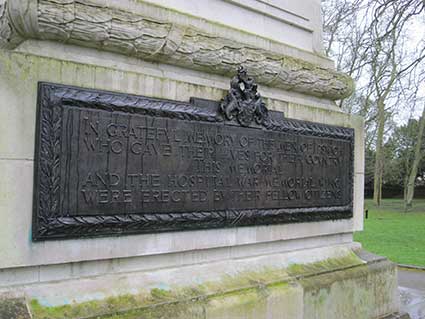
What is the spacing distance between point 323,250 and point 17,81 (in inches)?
149

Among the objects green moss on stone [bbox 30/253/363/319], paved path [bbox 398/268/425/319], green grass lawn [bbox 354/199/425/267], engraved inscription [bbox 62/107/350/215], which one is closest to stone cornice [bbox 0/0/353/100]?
engraved inscription [bbox 62/107/350/215]

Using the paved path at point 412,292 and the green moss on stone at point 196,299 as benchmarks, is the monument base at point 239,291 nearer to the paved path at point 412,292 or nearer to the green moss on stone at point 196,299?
the green moss on stone at point 196,299

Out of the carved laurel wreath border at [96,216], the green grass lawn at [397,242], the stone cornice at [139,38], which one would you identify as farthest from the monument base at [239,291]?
the green grass lawn at [397,242]

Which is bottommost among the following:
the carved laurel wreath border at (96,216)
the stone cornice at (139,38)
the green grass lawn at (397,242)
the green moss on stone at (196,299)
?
the green grass lawn at (397,242)

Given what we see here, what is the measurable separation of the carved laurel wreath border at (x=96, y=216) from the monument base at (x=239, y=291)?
1.19 feet

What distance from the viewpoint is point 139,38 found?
4.07m

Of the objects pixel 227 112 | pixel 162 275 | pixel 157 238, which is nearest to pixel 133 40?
pixel 227 112

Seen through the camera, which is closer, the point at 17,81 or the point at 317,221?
the point at 17,81

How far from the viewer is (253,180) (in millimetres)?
4969

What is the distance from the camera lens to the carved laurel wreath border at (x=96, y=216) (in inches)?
138

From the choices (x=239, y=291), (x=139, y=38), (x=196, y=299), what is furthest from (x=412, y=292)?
(x=139, y=38)

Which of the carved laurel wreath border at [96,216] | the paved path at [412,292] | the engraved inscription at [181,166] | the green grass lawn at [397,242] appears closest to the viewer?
the carved laurel wreath border at [96,216]

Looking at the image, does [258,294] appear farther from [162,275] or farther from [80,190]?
[80,190]

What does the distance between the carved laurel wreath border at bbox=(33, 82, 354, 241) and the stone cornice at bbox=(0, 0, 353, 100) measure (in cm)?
39
